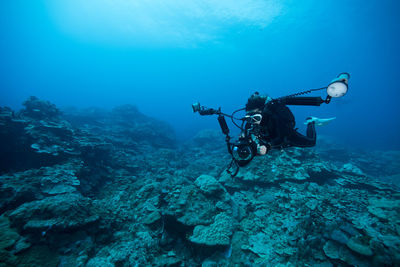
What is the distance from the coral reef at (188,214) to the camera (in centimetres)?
418

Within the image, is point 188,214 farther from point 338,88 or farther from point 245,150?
point 338,88

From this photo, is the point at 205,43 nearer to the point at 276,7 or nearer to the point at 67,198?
the point at 276,7

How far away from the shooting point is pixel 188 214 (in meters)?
5.39

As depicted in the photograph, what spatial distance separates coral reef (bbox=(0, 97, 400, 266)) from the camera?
4.18 meters

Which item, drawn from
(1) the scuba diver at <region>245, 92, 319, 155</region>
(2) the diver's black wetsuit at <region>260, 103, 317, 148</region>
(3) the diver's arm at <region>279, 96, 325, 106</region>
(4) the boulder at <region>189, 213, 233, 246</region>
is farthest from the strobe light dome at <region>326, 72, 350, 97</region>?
(4) the boulder at <region>189, 213, 233, 246</region>

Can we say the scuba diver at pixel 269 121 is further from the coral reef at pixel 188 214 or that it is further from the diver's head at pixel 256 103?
the coral reef at pixel 188 214

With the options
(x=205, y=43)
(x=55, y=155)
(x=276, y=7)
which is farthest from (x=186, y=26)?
(x=55, y=155)

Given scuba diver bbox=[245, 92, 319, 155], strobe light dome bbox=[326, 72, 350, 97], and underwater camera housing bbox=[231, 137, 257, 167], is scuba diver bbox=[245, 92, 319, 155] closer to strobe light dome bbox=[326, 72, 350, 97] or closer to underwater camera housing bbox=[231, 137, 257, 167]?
underwater camera housing bbox=[231, 137, 257, 167]

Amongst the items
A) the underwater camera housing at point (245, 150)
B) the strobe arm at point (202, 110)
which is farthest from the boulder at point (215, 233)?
the strobe arm at point (202, 110)

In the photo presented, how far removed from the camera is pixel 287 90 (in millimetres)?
159000

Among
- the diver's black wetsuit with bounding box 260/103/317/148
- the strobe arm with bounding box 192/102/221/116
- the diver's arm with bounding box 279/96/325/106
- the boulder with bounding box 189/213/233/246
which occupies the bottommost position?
the boulder with bounding box 189/213/233/246

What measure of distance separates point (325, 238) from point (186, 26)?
195 feet

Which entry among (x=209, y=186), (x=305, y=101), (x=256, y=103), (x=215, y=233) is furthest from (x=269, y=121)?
(x=209, y=186)

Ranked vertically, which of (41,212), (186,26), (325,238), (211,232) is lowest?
(325,238)
